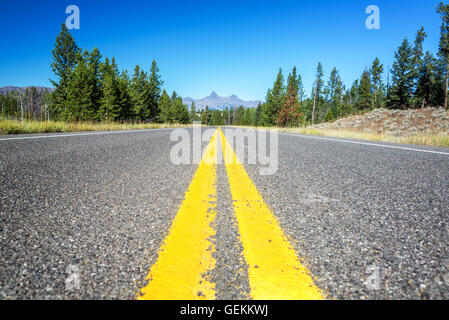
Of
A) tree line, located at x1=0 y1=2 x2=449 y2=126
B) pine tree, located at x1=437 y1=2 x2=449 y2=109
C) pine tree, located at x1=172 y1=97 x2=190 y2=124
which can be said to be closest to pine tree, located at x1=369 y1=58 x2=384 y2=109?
tree line, located at x1=0 y1=2 x2=449 y2=126

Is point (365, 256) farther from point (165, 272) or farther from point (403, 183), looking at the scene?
point (403, 183)

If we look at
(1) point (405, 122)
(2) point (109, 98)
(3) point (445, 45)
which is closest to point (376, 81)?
(3) point (445, 45)

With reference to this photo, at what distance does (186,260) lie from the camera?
0.82 meters

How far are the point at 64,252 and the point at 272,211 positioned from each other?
106 cm

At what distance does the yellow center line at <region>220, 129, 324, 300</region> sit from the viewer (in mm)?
668

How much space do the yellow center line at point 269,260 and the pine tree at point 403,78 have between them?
1915 inches

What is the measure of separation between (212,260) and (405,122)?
25178 mm

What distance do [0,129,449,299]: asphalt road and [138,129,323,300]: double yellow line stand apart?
3 centimetres

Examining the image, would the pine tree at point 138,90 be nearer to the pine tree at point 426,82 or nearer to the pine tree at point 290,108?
the pine tree at point 290,108

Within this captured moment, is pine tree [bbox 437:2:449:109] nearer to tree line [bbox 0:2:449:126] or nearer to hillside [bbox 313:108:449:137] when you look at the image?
tree line [bbox 0:2:449:126]

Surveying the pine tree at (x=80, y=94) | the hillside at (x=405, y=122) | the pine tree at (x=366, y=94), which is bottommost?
the hillside at (x=405, y=122)

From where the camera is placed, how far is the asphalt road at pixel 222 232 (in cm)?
69

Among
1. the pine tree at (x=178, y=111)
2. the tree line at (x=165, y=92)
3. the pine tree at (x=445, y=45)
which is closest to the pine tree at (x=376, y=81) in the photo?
the tree line at (x=165, y=92)
